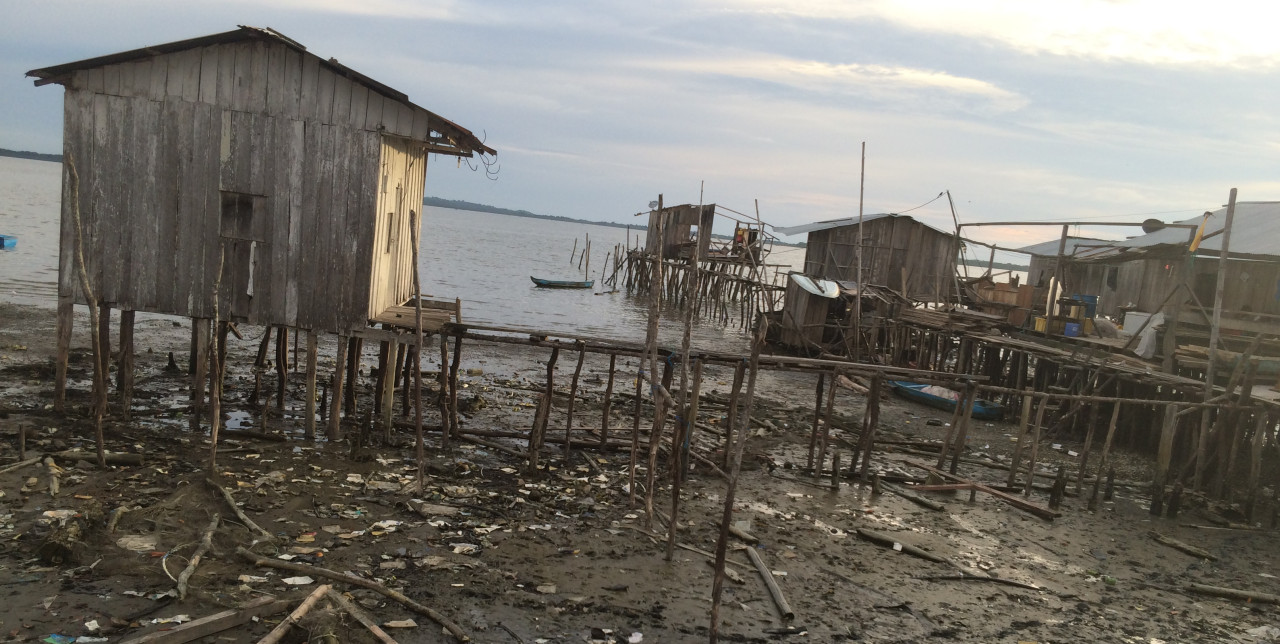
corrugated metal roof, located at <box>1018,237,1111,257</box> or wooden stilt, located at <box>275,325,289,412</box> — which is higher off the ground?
corrugated metal roof, located at <box>1018,237,1111,257</box>

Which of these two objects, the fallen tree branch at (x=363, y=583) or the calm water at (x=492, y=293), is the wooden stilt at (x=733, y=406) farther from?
the calm water at (x=492, y=293)

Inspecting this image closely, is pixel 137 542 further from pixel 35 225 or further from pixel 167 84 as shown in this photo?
pixel 35 225

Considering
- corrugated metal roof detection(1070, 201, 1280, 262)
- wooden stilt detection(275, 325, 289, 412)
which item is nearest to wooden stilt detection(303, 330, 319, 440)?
wooden stilt detection(275, 325, 289, 412)

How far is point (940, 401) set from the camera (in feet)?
60.8

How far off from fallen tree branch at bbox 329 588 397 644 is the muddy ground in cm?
8

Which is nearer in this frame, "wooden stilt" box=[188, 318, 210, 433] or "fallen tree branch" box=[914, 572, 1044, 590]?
"fallen tree branch" box=[914, 572, 1044, 590]

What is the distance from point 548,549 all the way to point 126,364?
23.0 ft

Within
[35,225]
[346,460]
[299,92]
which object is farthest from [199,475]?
[35,225]

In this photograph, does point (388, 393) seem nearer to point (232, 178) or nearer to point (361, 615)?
point (232, 178)

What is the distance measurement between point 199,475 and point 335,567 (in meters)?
2.84

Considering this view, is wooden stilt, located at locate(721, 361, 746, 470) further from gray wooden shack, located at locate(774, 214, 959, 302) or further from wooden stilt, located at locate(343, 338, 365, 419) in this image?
gray wooden shack, located at locate(774, 214, 959, 302)

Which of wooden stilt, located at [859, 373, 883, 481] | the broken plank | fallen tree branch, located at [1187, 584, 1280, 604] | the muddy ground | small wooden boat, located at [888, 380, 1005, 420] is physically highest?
wooden stilt, located at [859, 373, 883, 481]

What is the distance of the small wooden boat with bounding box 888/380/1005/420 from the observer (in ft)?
58.4

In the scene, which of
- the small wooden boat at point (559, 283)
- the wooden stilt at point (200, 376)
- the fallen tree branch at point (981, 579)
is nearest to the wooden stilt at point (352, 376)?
the wooden stilt at point (200, 376)
